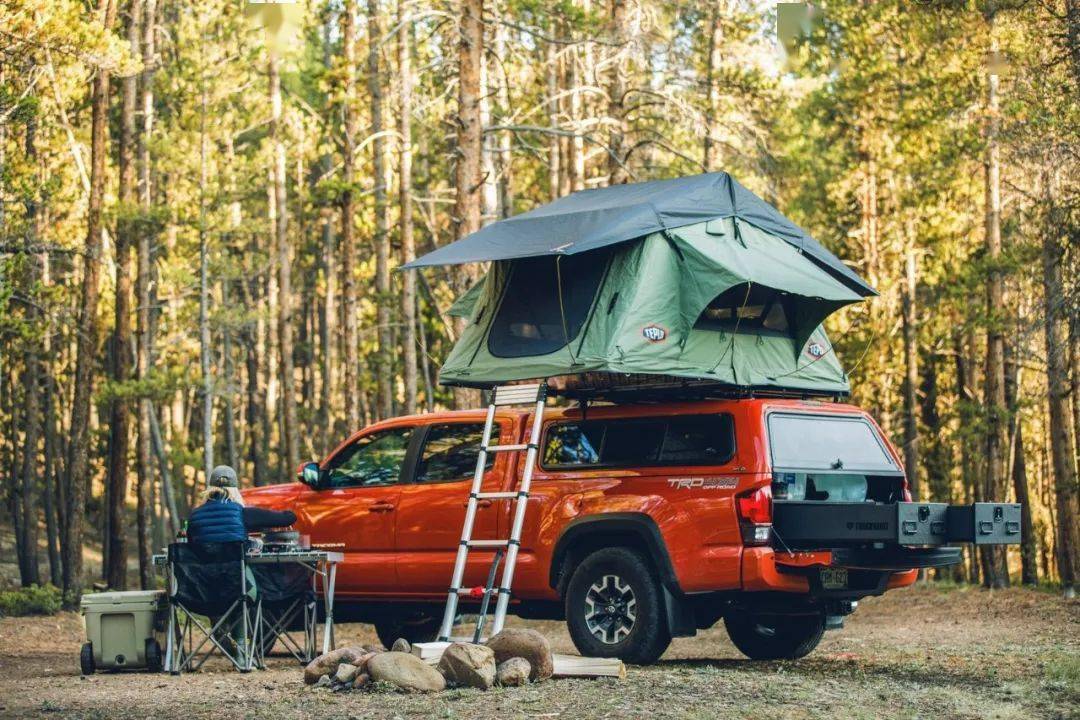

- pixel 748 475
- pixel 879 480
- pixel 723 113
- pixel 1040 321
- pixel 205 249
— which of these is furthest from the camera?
pixel 205 249

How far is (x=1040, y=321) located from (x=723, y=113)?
35.7 feet

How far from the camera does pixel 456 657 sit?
8523mm

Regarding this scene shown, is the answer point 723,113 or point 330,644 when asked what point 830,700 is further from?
point 723,113

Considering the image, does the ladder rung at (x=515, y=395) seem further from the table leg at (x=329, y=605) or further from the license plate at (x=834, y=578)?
the license plate at (x=834, y=578)

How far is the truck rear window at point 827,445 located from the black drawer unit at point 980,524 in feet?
2.51

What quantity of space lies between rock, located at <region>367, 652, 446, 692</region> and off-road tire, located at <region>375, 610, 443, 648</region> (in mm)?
3707

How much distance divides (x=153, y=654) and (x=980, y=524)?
6202 mm

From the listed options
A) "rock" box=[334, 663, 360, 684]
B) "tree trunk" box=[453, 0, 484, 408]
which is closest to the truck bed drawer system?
"rock" box=[334, 663, 360, 684]

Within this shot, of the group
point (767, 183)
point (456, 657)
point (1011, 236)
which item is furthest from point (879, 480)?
point (1011, 236)

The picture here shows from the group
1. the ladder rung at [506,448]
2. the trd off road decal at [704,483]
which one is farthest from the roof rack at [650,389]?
the trd off road decal at [704,483]

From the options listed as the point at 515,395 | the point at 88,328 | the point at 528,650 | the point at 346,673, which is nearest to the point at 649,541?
the point at 528,650

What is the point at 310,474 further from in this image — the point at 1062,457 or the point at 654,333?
the point at 1062,457

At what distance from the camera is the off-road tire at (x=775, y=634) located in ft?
36.2

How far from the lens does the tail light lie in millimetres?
9266
